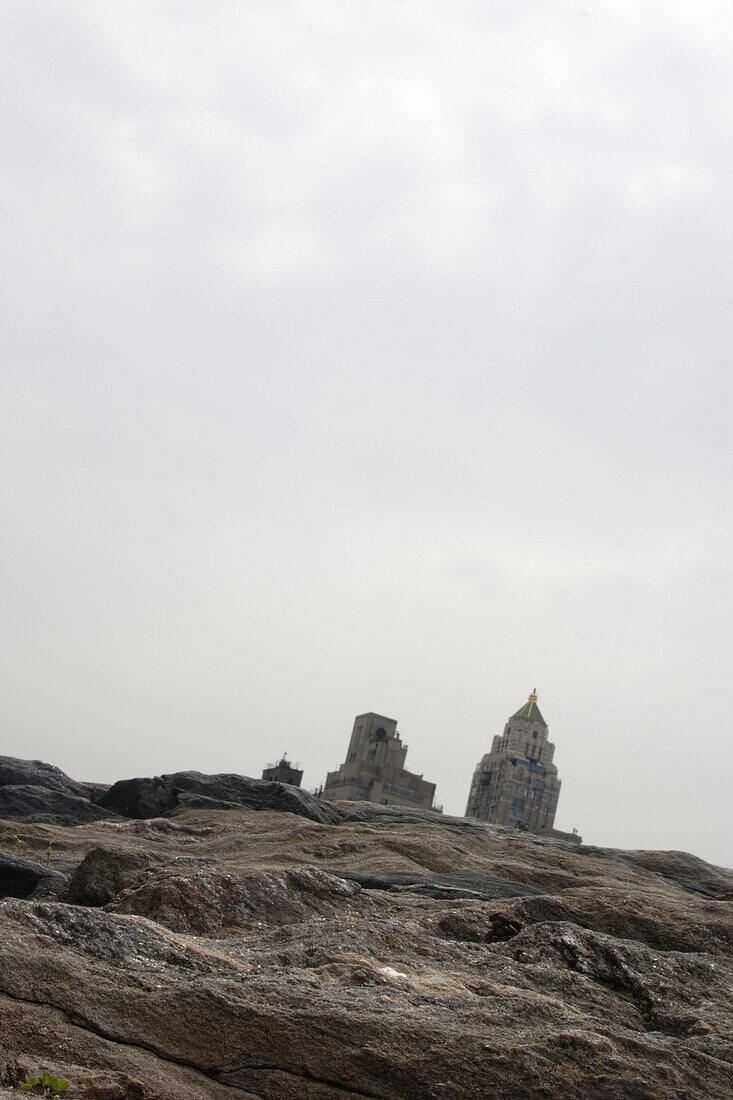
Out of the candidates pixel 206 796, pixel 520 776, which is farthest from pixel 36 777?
pixel 520 776

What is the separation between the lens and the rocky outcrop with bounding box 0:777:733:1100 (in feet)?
20.2

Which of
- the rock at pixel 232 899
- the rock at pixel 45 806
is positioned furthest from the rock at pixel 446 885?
the rock at pixel 45 806

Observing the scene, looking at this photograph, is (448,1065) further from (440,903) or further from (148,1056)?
(440,903)

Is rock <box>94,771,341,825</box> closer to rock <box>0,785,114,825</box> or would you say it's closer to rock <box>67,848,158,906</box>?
rock <box>0,785,114,825</box>

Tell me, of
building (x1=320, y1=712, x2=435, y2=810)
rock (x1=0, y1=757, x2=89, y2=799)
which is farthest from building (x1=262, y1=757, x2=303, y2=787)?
rock (x1=0, y1=757, x2=89, y2=799)

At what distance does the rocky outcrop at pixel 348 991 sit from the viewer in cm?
616

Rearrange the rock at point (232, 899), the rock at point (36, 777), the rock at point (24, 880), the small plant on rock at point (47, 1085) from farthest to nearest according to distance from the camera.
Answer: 1. the rock at point (36, 777)
2. the rock at point (24, 880)
3. the rock at point (232, 899)
4. the small plant on rock at point (47, 1085)

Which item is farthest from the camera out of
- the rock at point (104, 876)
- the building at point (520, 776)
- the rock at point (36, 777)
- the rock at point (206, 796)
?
the building at point (520, 776)

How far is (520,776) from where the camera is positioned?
169m

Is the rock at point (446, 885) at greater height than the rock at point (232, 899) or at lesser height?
greater

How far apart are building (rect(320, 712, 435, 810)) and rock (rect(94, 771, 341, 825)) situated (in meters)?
96.7

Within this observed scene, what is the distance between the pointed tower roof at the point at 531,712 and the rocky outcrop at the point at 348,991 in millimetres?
166281

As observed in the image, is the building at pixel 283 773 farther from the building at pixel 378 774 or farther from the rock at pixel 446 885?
the rock at pixel 446 885

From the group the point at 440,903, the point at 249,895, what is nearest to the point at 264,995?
the point at 249,895
